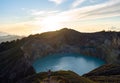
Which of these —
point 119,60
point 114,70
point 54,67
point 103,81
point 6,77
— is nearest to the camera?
point 103,81

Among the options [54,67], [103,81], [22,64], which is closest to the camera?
[103,81]

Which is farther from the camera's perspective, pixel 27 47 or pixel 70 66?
pixel 27 47

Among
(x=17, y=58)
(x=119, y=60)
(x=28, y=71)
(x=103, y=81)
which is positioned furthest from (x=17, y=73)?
(x=119, y=60)

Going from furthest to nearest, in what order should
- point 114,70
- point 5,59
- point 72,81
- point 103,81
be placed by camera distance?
point 5,59 → point 114,70 → point 103,81 → point 72,81

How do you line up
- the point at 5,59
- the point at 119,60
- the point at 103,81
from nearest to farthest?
the point at 103,81, the point at 5,59, the point at 119,60

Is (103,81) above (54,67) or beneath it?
above

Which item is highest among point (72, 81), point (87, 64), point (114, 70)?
point (72, 81)

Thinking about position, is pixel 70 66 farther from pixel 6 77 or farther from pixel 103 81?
pixel 103 81

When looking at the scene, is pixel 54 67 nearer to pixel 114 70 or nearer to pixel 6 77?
pixel 6 77

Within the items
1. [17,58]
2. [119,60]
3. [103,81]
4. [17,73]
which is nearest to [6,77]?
[17,73]
